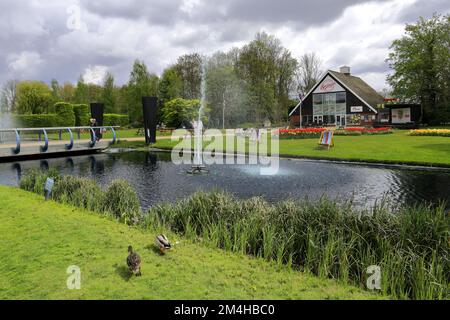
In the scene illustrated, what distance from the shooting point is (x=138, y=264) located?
17.3ft

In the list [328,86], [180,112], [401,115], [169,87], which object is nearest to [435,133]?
[401,115]

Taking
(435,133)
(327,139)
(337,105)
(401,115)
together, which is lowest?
(327,139)

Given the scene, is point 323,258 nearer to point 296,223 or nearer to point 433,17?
point 296,223

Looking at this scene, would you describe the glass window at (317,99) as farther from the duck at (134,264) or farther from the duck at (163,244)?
the duck at (134,264)

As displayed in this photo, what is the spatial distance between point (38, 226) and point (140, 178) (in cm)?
791

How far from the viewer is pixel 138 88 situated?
5534 cm

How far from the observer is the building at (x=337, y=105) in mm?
51906

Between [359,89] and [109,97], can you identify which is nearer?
[359,89]

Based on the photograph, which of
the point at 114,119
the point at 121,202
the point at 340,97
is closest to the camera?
the point at 121,202

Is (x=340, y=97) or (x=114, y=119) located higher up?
(x=340, y=97)

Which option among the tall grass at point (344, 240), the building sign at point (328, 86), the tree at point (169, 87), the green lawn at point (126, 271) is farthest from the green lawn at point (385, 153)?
the tree at point (169, 87)

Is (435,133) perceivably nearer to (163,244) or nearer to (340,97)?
(340,97)

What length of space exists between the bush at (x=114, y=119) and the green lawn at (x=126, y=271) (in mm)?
50112

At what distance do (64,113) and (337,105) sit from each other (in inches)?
1571
